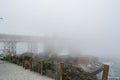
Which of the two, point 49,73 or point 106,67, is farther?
point 49,73

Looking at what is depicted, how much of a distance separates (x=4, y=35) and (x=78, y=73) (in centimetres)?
2283

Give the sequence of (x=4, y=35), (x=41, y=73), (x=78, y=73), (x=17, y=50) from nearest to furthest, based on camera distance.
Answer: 1. (x=78, y=73)
2. (x=41, y=73)
3. (x=4, y=35)
4. (x=17, y=50)

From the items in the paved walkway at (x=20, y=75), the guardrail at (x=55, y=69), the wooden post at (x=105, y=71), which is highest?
the wooden post at (x=105, y=71)

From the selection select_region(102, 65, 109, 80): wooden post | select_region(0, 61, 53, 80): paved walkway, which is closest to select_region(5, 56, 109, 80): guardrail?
select_region(102, 65, 109, 80): wooden post

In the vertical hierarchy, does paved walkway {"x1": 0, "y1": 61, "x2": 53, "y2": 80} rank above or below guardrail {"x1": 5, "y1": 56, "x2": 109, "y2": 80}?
below

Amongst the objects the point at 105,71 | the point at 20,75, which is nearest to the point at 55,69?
the point at 20,75

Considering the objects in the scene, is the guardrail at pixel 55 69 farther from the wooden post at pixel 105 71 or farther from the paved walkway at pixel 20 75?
the paved walkway at pixel 20 75

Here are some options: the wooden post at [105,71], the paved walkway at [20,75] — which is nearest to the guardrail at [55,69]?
the wooden post at [105,71]

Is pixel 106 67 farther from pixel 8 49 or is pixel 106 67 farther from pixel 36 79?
pixel 8 49

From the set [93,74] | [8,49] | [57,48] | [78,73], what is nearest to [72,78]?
[78,73]

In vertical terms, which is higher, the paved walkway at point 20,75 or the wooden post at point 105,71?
the wooden post at point 105,71

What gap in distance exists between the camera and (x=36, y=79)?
9.20m

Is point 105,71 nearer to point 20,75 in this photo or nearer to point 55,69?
point 55,69

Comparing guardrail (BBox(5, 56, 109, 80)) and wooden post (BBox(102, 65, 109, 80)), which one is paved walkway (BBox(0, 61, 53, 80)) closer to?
guardrail (BBox(5, 56, 109, 80))
